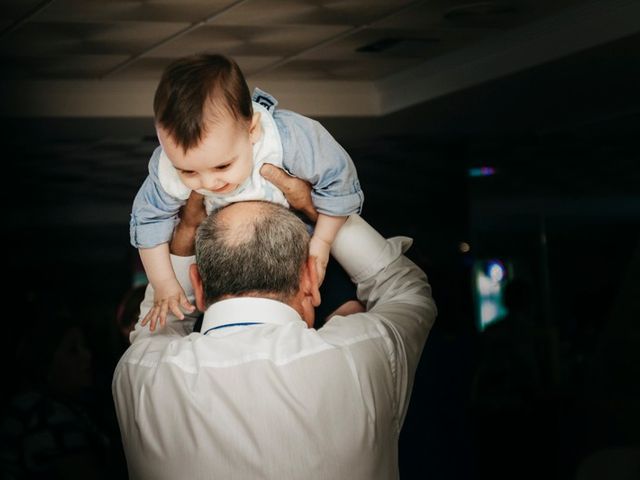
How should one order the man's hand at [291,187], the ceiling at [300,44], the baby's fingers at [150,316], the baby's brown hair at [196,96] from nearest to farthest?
the baby's brown hair at [196,96], the man's hand at [291,187], the baby's fingers at [150,316], the ceiling at [300,44]

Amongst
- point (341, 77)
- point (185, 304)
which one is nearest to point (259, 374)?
point (185, 304)

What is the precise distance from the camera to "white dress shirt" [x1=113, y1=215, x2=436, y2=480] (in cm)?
125

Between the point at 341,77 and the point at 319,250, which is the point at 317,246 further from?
the point at 341,77

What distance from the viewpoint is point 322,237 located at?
128 cm

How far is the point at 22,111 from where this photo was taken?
4.99 ft

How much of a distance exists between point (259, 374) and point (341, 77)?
0.59 metres

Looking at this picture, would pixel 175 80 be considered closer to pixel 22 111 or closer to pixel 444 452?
pixel 22 111

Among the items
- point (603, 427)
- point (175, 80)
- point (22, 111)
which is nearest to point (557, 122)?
point (603, 427)

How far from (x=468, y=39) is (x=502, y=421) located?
0.72 metres

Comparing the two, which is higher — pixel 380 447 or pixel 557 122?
pixel 557 122

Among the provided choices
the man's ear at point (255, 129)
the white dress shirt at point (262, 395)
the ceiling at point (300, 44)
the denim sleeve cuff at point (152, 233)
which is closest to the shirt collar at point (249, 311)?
the white dress shirt at point (262, 395)

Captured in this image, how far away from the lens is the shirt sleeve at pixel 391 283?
1.37m

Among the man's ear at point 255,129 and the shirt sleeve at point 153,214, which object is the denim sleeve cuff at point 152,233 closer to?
the shirt sleeve at point 153,214

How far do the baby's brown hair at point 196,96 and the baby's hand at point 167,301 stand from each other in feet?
0.89
